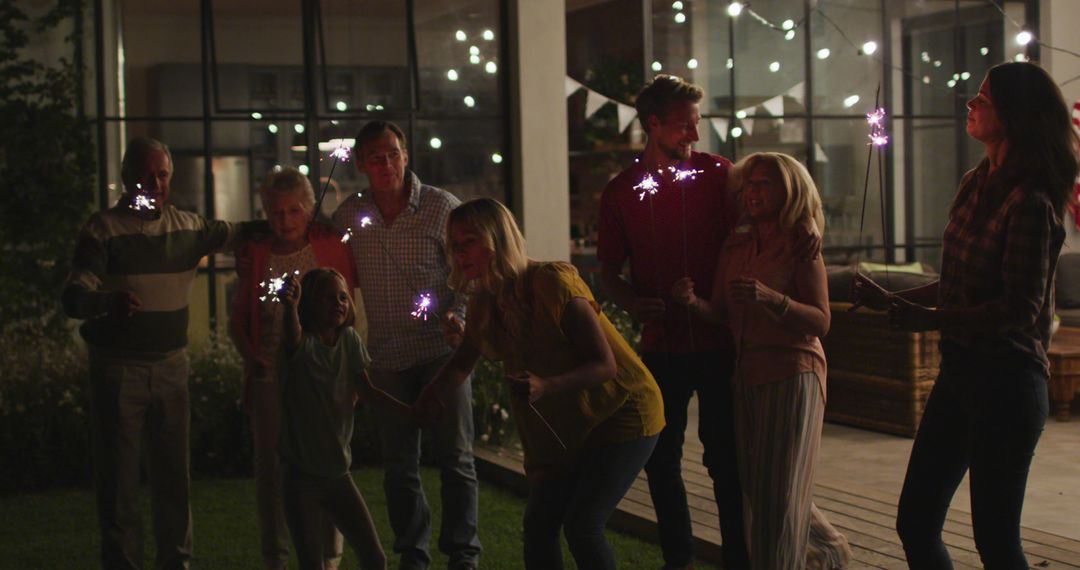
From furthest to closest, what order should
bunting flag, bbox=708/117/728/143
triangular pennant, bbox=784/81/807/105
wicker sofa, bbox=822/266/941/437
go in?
triangular pennant, bbox=784/81/807/105
bunting flag, bbox=708/117/728/143
wicker sofa, bbox=822/266/941/437

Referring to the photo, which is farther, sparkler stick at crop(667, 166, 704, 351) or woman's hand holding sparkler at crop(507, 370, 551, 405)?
sparkler stick at crop(667, 166, 704, 351)

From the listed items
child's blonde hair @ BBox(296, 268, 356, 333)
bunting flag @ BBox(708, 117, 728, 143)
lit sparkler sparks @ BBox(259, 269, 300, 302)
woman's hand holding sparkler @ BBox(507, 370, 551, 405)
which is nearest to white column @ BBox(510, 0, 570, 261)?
bunting flag @ BBox(708, 117, 728, 143)

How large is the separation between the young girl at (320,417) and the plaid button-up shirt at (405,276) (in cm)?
50

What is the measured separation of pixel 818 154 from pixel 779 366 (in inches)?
318

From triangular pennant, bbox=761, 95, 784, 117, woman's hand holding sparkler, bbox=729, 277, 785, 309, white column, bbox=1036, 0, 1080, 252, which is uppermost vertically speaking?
white column, bbox=1036, 0, 1080, 252

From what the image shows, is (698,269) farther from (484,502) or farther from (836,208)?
(836,208)

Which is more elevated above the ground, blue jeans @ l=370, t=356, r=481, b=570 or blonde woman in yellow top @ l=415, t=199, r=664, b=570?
blonde woman in yellow top @ l=415, t=199, r=664, b=570

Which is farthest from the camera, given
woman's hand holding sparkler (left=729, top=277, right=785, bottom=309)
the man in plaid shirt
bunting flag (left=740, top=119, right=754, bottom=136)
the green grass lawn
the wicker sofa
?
bunting flag (left=740, top=119, right=754, bottom=136)

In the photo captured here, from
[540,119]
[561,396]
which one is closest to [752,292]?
[561,396]

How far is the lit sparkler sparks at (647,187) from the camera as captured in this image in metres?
4.05

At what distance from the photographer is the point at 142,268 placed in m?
→ 4.36

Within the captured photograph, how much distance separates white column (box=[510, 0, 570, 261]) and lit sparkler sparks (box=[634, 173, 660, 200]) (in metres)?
5.11

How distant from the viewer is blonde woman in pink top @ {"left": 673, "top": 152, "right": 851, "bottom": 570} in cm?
372

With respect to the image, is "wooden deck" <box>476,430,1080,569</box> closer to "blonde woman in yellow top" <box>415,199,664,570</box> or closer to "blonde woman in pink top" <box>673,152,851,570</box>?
"blonde woman in pink top" <box>673,152,851,570</box>
